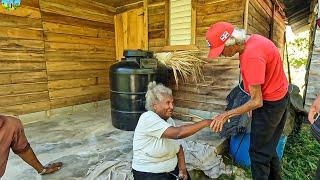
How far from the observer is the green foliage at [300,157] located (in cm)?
310

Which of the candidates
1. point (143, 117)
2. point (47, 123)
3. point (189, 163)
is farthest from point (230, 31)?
point (47, 123)

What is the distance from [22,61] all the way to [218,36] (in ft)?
12.0

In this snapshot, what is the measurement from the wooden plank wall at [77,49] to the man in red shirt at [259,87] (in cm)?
365

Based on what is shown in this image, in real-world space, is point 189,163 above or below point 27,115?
below

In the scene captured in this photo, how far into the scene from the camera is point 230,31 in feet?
5.81

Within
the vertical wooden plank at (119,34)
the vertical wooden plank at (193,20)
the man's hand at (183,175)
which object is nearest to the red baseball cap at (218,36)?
the man's hand at (183,175)

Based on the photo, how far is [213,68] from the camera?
158 inches

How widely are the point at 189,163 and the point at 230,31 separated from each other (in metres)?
1.67

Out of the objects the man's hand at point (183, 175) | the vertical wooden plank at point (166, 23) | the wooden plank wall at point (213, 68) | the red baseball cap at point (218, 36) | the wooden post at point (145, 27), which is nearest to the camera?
the red baseball cap at point (218, 36)

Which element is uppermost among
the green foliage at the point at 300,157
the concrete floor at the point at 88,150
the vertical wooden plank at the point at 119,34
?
the vertical wooden plank at the point at 119,34

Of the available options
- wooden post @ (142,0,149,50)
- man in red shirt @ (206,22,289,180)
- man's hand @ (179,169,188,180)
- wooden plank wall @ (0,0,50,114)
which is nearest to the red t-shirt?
man in red shirt @ (206,22,289,180)

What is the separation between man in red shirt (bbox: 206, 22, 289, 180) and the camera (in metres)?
1.73

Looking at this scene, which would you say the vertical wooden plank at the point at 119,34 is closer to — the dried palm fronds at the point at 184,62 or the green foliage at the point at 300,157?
the dried palm fronds at the point at 184,62

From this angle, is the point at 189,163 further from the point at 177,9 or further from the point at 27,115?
the point at 27,115
